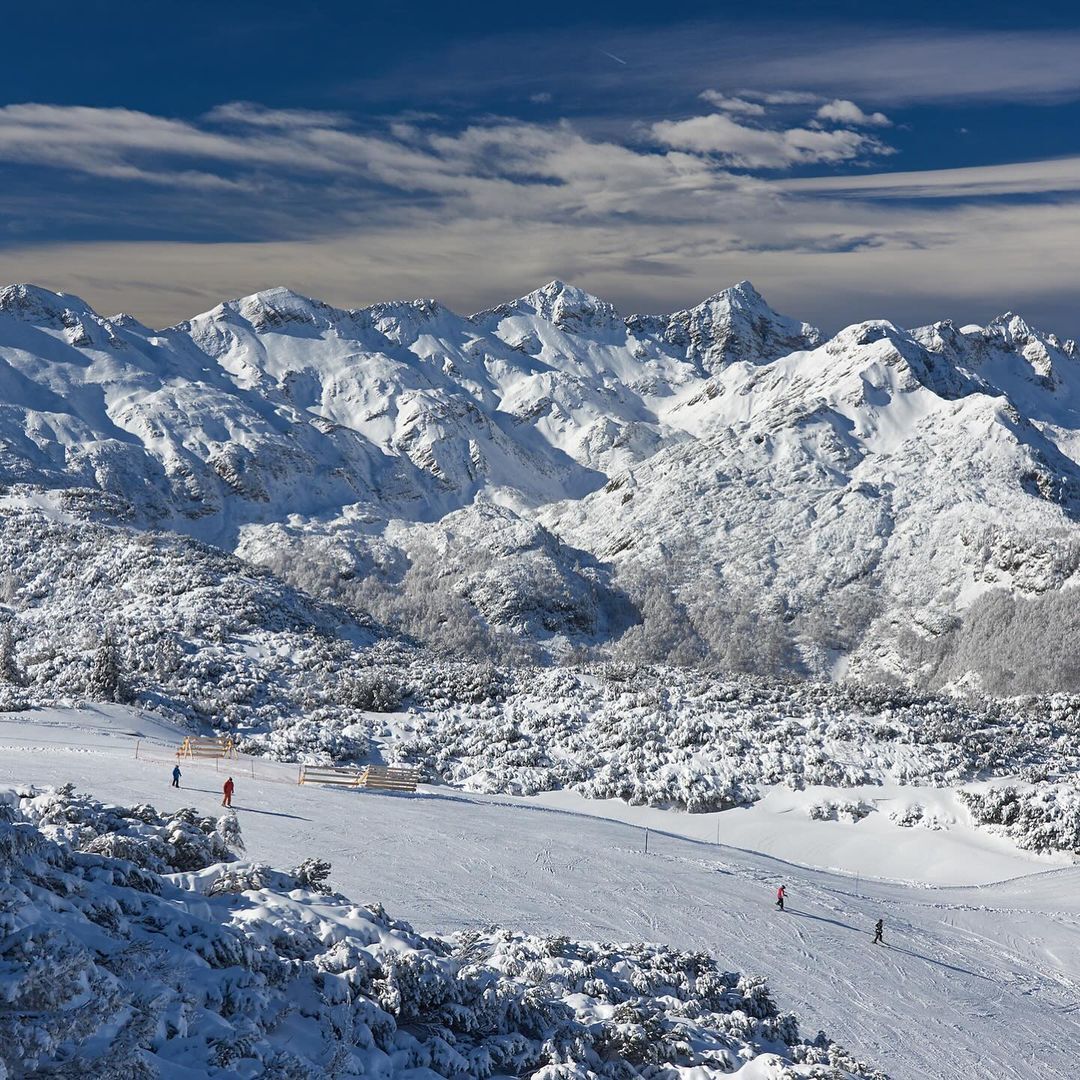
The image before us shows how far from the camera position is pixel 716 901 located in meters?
28.1

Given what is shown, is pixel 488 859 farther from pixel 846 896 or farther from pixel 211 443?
pixel 211 443

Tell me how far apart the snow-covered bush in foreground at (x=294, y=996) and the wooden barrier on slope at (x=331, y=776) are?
2104cm

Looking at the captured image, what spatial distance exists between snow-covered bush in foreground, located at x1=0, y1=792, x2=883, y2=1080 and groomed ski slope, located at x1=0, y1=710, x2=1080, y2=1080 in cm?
622

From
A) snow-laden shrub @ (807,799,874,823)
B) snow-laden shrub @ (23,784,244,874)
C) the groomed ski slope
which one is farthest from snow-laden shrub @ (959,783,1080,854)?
snow-laden shrub @ (23,784,244,874)

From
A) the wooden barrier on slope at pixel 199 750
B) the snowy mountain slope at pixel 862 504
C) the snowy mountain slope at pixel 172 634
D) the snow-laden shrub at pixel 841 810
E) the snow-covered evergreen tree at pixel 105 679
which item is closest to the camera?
the wooden barrier on slope at pixel 199 750

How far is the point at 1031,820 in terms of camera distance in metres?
39.9

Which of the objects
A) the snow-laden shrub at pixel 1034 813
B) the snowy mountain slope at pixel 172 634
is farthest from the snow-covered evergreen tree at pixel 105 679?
the snow-laden shrub at pixel 1034 813

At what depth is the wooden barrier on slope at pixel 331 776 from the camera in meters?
38.2

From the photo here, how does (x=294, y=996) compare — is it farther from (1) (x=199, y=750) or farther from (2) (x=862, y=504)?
(2) (x=862, y=504)

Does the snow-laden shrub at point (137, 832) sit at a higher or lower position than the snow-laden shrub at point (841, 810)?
higher

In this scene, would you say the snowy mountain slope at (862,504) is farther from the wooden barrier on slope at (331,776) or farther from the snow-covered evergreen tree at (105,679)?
the wooden barrier on slope at (331,776)

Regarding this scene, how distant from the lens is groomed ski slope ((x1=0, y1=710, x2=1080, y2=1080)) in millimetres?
22328

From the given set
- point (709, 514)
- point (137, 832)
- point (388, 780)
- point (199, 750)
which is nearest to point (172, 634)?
point (199, 750)

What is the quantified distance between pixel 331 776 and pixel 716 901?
1711 centimetres
